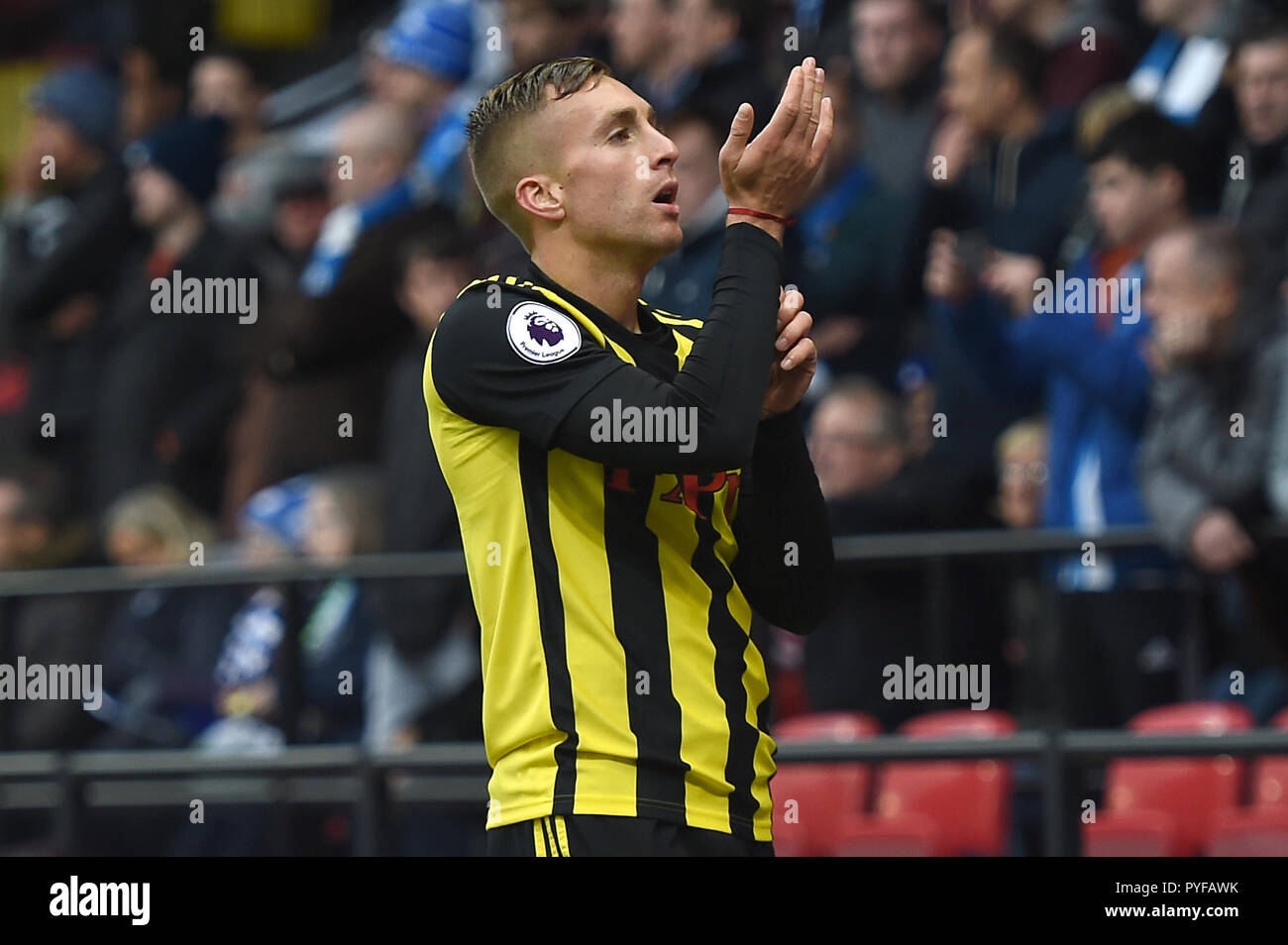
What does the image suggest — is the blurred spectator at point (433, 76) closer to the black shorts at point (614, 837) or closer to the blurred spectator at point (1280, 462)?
the blurred spectator at point (1280, 462)

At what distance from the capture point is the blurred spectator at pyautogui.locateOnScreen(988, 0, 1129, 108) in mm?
6906

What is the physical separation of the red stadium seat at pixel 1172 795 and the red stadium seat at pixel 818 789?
2.67ft

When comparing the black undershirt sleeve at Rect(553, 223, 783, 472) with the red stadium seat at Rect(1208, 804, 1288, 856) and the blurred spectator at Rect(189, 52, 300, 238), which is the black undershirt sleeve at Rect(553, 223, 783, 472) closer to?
the red stadium seat at Rect(1208, 804, 1288, 856)

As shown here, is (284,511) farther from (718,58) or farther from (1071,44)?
(1071,44)

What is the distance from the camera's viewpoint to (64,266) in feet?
31.1

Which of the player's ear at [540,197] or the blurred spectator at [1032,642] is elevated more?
the player's ear at [540,197]

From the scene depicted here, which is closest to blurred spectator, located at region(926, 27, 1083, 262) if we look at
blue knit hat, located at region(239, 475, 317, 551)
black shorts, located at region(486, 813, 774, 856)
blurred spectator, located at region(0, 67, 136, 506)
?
blue knit hat, located at region(239, 475, 317, 551)

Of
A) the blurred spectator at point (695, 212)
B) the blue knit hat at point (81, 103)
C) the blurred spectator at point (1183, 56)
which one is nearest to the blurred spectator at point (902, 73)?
the blurred spectator at point (695, 212)

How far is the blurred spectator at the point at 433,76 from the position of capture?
26.2 feet

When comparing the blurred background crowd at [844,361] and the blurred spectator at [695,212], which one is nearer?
the blurred background crowd at [844,361]

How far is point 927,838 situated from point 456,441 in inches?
119

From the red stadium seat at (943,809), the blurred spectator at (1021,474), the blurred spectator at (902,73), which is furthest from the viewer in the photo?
the blurred spectator at (902,73)

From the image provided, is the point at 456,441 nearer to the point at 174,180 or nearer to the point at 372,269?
the point at 372,269

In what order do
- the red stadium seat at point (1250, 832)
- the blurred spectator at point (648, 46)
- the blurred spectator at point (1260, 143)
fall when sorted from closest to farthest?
the red stadium seat at point (1250, 832), the blurred spectator at point (1260, 143), the blurred spectator at point (648, 46)
